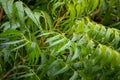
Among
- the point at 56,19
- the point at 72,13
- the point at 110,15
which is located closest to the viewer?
the point at 72,13

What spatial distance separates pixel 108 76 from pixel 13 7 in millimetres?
685

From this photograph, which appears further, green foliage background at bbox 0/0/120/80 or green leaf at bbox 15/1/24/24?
green foliage background at bbox 0/0/120/80

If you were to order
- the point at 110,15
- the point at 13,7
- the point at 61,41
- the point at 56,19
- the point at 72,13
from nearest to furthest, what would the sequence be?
the point at 13,7
the point at 61,41
the point at 72,13
the point at 56,19
the point at 110,15

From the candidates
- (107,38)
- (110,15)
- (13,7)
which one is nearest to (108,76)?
(107,38)

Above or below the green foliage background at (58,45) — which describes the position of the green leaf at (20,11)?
above

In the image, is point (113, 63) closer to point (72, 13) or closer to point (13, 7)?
point (72, 13)

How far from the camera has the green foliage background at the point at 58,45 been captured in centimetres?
131

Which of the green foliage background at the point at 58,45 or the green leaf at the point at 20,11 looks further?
the green foliage background at the point at 58,45

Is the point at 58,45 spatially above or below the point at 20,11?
below

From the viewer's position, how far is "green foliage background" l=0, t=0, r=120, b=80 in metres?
1.31

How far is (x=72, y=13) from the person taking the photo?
4.66ft

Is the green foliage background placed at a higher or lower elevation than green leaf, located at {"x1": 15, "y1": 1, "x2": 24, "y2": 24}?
lower

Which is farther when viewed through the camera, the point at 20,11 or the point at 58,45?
the point at 58,45

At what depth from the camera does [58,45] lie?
132 cm
